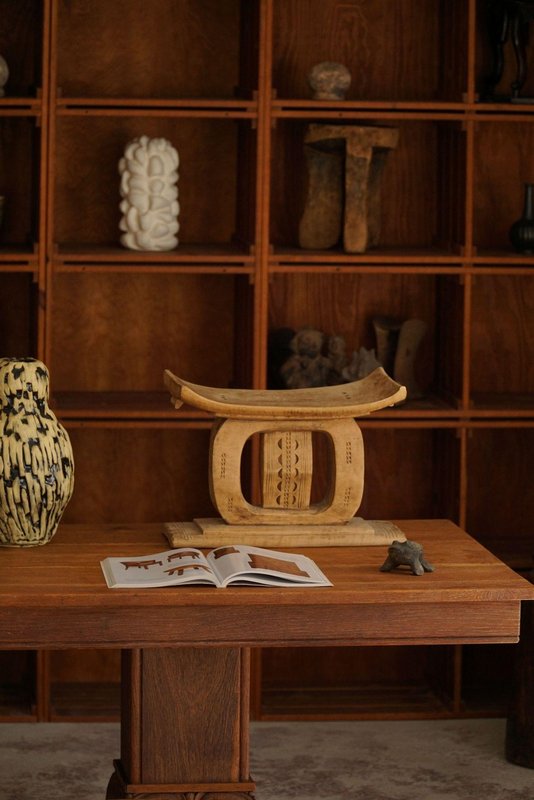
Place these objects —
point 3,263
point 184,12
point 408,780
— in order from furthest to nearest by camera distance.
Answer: point 184,12, point 3,263, point 408,780

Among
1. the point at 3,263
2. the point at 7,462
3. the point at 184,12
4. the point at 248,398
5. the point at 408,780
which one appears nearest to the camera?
the point at 7,462

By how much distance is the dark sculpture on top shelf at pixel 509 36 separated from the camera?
443cm

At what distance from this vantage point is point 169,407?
14.5ft

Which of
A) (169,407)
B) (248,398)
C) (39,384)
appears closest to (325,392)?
(248,398)

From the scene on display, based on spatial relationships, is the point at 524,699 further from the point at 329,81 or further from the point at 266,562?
the point at 329,81

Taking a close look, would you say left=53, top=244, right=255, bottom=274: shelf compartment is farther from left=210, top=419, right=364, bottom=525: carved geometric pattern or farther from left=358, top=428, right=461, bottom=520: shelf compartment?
left=210, top=419, right=364, bottom=525: carved geometric pattern

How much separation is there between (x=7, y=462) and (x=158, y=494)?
176cm

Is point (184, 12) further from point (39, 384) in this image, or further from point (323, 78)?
point (39, 384)

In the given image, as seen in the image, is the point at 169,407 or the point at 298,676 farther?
the point at 298,676

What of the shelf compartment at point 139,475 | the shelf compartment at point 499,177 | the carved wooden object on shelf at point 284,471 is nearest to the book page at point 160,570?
the carved wooden object on shelf at point 284,471

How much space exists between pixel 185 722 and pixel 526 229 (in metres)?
2.24

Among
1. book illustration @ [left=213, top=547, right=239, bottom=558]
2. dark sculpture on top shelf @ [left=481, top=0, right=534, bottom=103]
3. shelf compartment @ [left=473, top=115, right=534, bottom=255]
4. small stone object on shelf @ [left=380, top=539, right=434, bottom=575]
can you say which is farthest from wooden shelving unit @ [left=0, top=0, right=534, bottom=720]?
small stone object on shelf @ [left=380, top=539, right=434, bottom=575]

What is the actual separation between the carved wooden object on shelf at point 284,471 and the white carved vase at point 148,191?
50.1 inches

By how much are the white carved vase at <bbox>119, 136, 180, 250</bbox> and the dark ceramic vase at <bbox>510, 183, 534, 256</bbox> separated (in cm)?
114
